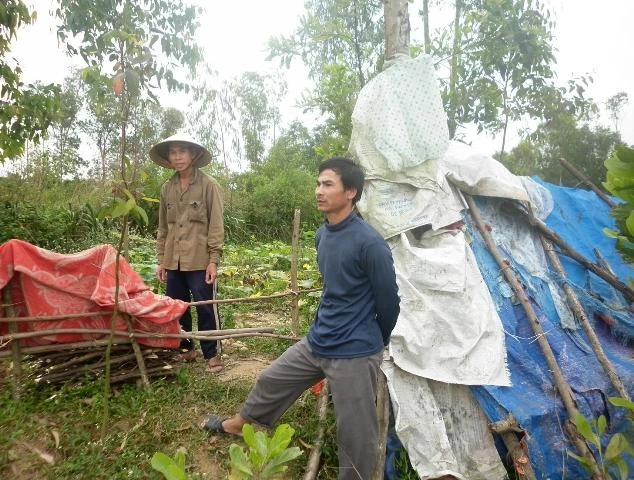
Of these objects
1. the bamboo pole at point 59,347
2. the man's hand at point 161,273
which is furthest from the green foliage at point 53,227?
the bamboo pole at point 59,347

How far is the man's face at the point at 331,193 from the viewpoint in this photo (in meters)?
2.14

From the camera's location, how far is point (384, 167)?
322 centimetres

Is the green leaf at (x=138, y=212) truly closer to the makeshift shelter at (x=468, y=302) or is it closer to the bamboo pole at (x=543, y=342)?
the makeshift shelter at (x=468, y=302)

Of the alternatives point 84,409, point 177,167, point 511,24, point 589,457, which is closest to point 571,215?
point 589,457

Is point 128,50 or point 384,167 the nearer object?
point 128,50

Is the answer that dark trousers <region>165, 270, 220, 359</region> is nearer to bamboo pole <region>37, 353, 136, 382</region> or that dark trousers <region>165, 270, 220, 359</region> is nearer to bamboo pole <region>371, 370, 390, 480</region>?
bamboo pole <region>37, 353, 136, 382</region>

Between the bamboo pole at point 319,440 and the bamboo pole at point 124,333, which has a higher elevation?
the bamboo pole at point 124,333

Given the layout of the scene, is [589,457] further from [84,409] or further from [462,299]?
[84,409]

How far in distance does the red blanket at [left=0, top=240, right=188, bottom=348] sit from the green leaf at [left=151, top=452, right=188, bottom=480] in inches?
82.5

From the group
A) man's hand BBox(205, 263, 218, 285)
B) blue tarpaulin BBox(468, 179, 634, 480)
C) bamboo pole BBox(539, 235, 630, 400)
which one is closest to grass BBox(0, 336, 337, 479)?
man's hand BBox(205, 263, 218, 285)

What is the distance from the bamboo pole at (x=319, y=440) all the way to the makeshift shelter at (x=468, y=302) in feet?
1.51

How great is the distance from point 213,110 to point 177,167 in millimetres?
22397

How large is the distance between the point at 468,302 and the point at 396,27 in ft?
6.98

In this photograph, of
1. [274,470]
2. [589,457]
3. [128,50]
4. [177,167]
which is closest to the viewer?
[274,470]
